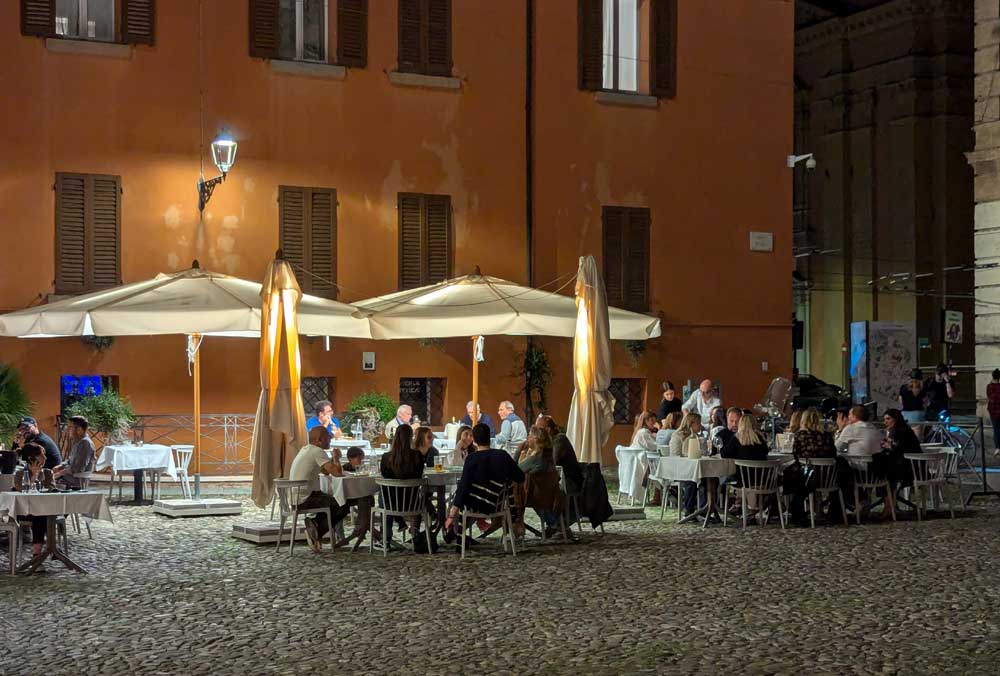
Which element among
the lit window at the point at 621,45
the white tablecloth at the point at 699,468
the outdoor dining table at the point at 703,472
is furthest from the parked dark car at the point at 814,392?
the white tablecloth at the point at 699,468

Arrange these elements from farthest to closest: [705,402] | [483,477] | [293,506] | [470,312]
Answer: [705,402] < [470,312] < [293,506] < [483,477]

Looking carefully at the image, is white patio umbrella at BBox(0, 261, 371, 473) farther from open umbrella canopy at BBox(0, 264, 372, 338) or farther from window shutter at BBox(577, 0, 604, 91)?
window shutter at BBox(577, 0, 604, 91)

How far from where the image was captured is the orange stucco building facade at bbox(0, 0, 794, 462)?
17672 mm

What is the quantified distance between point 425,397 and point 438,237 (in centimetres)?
229

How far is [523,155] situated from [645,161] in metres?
Answer: 2.05

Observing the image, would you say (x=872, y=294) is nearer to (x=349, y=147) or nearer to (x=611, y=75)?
(x=611, y=75)

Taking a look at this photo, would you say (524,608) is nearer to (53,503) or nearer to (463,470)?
(463,470)

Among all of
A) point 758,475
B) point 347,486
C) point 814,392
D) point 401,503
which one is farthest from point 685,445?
point 814,392

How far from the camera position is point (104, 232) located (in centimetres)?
1778

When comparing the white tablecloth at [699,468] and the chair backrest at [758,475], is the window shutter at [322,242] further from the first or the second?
the chair backrest at [758,475]

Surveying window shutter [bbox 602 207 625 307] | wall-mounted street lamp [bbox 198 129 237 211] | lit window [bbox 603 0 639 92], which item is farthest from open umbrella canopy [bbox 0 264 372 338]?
lit window [bbox 603 0 639 92]

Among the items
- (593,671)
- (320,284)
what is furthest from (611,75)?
(593,671)

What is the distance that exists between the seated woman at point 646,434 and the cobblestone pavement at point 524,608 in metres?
2.68

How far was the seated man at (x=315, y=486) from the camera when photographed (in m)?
12.0
